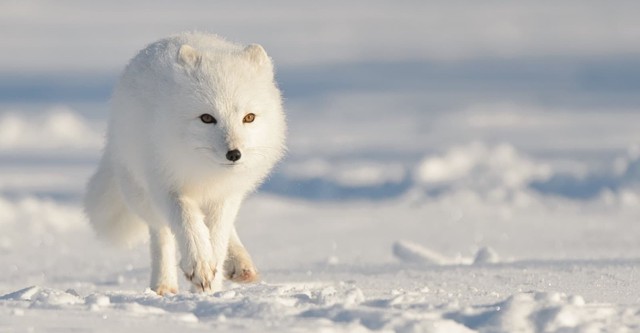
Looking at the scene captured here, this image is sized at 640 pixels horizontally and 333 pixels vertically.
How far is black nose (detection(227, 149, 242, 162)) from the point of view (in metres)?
5.05

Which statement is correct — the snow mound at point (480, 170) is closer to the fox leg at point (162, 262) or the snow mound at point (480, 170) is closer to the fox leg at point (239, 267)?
the fox leg at point (239, 267)

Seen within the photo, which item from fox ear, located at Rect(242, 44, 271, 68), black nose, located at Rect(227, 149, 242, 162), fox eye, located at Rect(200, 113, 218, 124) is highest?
fox ear, located at Rect(242, 44, 271, 68)

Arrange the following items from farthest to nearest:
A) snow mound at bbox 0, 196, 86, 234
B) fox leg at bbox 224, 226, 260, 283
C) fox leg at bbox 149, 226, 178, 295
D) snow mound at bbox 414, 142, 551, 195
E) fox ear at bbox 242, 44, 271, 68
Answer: snow mound at bbox 414, 142, 551, 195 → snow mound at bbox 0, 196, 86, 234 → fox leg at bbox 224, 226, 260, 283 → fox leg at bbox 149, 226, 178, 295 → fox ear at bbox 242, 44, 271, 68

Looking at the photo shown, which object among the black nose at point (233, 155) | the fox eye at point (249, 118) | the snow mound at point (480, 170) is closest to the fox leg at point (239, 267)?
the fox eye at point (249, 118)

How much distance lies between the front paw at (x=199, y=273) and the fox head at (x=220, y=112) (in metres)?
0.40

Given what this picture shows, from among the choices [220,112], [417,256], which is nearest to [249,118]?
[220,112]

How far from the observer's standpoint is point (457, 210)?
11.2 meters

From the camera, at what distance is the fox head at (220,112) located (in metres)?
5.16

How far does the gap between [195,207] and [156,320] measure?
1438mm

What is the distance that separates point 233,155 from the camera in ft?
16.6

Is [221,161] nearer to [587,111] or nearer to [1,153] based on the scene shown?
[1,153]

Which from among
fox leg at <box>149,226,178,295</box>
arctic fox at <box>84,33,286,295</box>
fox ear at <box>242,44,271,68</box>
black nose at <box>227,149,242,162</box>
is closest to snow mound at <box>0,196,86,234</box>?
fox leg at <box>149,226,178,295</box>

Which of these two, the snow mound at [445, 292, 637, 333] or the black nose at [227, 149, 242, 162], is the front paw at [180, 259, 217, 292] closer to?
the black nose at [227, 149, 242, 162]

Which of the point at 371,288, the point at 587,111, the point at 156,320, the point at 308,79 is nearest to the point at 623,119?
the point at 587,111
